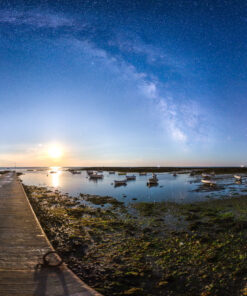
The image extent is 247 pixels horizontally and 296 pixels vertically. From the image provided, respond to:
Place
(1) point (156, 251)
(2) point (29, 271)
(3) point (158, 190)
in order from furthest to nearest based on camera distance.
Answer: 1. (3) point (158, 190)
2. (1) point (156, 251)
3. (2) point (29, 271)

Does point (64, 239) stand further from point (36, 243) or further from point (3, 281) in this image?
point (3, 281)

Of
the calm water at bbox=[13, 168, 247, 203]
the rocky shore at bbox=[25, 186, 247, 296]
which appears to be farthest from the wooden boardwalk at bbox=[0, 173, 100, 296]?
the calm water at bbox=[13, 168, 247, 203]

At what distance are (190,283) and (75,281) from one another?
4809 mm

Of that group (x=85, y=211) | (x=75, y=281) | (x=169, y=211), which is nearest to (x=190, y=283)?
(x=75, y=281)

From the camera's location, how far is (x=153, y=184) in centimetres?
4184

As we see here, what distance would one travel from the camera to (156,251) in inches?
370

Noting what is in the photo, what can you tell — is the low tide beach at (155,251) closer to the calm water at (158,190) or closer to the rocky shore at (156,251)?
the rocky shore at (156,251)

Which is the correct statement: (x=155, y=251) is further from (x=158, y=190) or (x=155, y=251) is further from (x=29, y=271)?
(x=158, y=190)

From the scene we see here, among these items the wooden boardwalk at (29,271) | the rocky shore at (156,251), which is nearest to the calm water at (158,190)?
the rocky shore at (156,251)

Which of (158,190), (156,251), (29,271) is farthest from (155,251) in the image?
(158,190)

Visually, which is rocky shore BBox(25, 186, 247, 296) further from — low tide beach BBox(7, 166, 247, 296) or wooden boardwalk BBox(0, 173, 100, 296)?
wooden boardwalk BBox(0, 173, 100, 296)

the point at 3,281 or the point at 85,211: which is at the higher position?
the point at 3,281

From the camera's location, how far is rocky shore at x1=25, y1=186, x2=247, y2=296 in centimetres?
682

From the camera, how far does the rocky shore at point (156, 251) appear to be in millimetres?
6824
